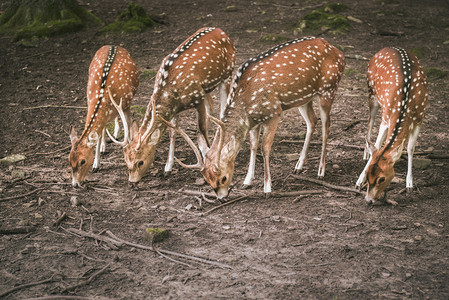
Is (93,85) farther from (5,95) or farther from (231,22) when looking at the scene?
(231,22)

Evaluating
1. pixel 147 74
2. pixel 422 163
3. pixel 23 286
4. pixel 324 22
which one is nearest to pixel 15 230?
pixel 23 286

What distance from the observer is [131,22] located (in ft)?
41.8

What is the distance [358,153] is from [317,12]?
669 centimetres

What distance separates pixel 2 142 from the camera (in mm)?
7348

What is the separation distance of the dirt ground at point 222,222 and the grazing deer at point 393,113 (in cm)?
32

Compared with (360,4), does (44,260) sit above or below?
below

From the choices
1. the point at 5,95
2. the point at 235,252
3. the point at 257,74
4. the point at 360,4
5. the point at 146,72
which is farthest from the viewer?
the point at 360,4

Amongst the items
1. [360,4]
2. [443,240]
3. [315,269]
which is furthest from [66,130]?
[360,4]

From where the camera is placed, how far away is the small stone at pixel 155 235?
16.4 feet

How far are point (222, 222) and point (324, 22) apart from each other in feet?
26.5

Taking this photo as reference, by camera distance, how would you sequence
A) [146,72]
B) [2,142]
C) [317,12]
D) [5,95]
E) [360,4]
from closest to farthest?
[2,142] → [5,95] → [146,72] → [317,12] → [360,4]

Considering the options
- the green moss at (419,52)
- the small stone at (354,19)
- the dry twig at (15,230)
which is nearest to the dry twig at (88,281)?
the dry twig at (15,230)

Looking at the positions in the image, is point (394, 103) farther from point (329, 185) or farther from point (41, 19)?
point (41, 19)

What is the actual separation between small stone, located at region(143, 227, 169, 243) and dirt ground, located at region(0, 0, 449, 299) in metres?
0.06
